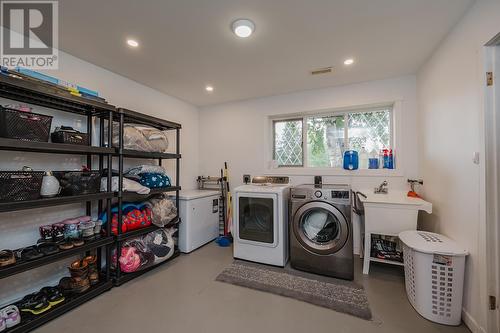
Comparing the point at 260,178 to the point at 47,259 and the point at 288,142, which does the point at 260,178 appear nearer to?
the point at 288,142

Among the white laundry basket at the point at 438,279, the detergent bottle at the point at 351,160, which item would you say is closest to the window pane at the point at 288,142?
the detergent bottle at the point at 351,160

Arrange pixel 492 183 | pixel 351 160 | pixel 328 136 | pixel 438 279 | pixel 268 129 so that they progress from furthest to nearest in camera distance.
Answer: pixel 268 129
pixel 328 136
pixel 351 160
pixel 438 279
pixel 492 183

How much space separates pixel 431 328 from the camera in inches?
60.2

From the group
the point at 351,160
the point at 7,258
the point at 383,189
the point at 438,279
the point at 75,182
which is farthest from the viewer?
the point at 351,160

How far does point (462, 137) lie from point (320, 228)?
1.48 meters

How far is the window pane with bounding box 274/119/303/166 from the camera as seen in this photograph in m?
3.42

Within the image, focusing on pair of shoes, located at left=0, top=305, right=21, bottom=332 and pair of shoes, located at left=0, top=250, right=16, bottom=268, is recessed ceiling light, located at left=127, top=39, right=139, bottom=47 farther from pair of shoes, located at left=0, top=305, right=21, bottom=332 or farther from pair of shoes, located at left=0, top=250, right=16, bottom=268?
pair of shoes, located at left=0, top=305, right=21, bottom=332

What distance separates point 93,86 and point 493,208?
3674 millimetres

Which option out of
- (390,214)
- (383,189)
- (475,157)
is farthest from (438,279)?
(383,189)

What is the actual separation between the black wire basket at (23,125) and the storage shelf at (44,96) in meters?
0.18

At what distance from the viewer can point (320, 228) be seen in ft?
7.86

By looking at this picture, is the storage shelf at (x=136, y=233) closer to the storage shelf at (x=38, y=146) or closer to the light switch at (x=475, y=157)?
the storage shelf at (x=38, y=146)

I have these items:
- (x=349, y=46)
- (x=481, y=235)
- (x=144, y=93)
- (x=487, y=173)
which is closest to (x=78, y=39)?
(x=144, y=93)

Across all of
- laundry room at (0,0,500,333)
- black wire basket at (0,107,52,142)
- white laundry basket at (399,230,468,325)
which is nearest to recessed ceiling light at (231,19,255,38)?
laundry room at (0,0,500,333)
